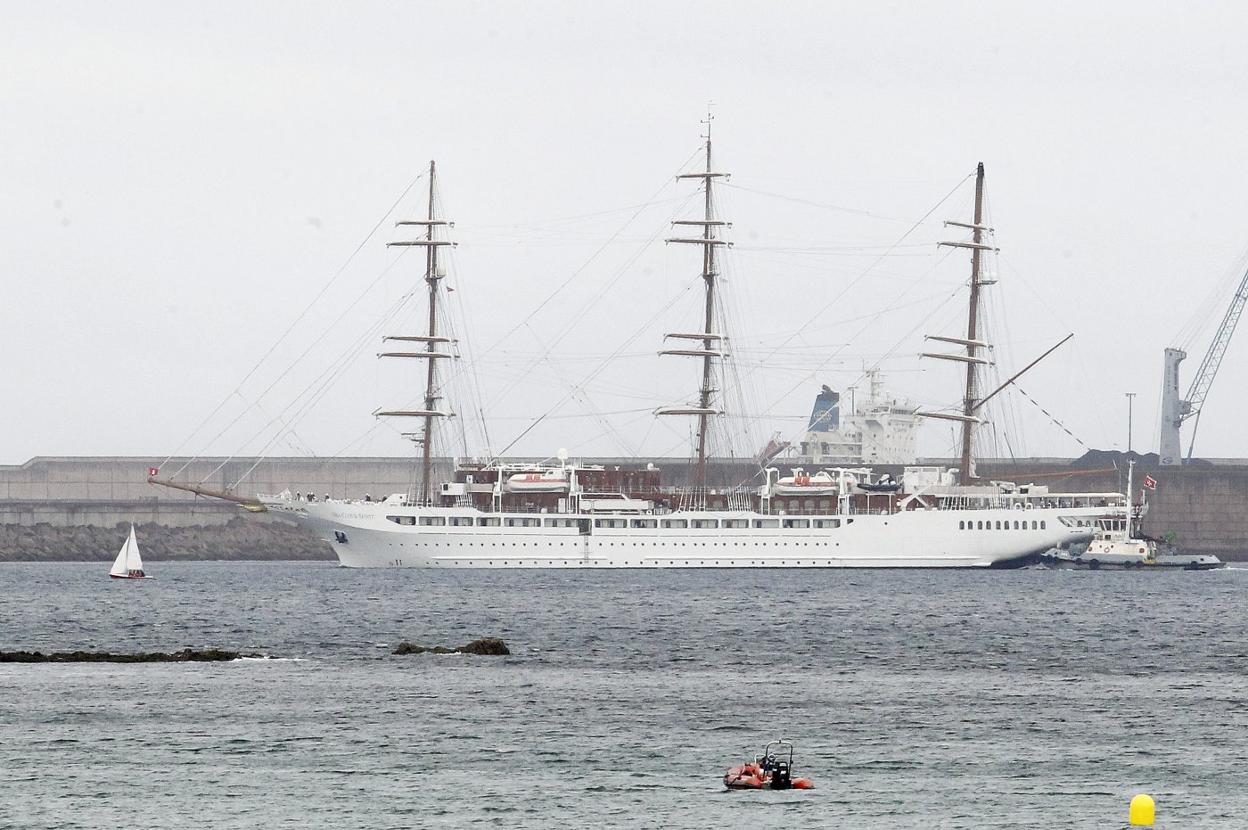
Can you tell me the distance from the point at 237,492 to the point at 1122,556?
59.7 meters

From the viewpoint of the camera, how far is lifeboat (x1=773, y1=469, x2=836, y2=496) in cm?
11575

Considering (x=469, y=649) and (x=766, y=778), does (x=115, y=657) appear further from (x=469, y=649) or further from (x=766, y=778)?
(x=766, y=778)

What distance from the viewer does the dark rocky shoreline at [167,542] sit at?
133125mm

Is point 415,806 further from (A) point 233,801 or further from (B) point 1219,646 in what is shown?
(B) point 1219,646

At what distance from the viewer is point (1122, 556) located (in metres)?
122

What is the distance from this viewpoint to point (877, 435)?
5566 inches

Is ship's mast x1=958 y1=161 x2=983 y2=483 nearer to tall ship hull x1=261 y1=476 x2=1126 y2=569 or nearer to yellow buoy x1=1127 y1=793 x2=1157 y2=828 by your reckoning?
tall ship hull x1=261 y1=476 x2=1126 y2=569

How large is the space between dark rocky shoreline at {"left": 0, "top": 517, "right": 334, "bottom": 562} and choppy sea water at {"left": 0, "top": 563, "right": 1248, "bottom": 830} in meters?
60.1

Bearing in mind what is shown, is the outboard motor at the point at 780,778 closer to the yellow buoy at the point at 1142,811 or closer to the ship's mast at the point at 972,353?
the yellow buoy at the point at 1142,811

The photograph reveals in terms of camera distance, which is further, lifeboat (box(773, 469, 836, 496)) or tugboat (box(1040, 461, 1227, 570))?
tugboat (box(1040, 461, 1227, 570))

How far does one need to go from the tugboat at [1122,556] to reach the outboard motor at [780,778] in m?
91.3

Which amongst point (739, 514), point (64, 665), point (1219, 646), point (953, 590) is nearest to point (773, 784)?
point (64, 665)

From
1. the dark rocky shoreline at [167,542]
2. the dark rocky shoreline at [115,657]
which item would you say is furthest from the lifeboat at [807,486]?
the dark rocky shoreline at [115,657]

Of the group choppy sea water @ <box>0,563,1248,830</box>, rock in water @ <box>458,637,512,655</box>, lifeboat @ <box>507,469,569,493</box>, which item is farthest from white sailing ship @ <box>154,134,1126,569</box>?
rock in water @ <box>458,637,512,655</box>
